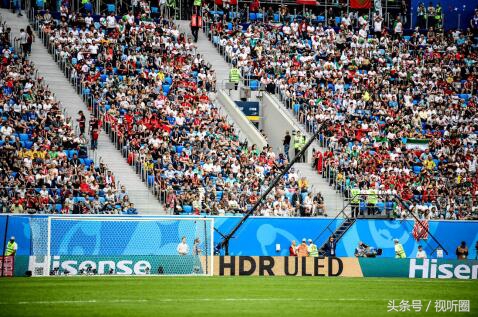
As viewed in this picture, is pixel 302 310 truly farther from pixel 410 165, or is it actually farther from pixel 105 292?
pixel 410 165

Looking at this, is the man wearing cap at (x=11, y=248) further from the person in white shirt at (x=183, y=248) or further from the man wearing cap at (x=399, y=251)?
the man wearing cap at (x=399, y=251)

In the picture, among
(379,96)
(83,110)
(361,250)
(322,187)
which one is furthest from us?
(379,96)

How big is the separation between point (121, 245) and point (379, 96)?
19.6 meters

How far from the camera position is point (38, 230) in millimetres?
33406

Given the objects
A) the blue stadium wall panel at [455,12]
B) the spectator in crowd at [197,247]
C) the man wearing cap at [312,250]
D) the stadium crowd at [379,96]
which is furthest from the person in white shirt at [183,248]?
the blue stadium wall panel at [455,12]

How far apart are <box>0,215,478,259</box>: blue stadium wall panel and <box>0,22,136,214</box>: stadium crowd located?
4.10ft

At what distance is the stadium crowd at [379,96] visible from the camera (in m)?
45.1

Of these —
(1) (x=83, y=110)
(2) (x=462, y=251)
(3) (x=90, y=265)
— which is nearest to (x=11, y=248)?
(3) (x=90, y=265)

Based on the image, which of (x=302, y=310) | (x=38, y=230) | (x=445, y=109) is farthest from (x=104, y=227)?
(x=445, y=109)

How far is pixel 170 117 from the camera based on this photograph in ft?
148

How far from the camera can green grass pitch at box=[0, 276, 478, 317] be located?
21.8 meters

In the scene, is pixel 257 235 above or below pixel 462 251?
above

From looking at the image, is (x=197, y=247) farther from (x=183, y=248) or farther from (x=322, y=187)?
(x=322, y=187)

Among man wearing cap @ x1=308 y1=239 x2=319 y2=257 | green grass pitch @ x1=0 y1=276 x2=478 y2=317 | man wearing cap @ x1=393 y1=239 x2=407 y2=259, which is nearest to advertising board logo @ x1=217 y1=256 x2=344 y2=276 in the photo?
green grass pitch @ x1=0 y1=276 x2=478 y2=317
